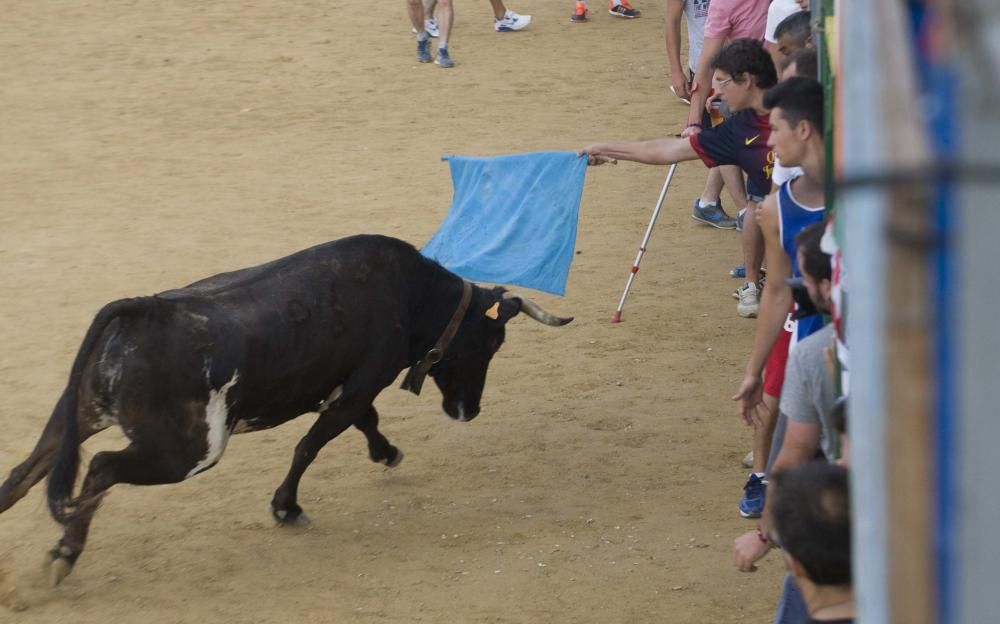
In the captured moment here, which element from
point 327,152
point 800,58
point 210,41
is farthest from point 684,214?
point 210,41

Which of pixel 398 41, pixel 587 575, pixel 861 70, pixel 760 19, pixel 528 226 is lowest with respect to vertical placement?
pixel 398 41

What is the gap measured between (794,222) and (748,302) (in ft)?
11.5

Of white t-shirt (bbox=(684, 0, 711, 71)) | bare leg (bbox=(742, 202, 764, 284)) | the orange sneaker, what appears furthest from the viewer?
the orange sneaker

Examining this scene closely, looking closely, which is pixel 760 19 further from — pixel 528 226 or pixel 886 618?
pixel 886 618

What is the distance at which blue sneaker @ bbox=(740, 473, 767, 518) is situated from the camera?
17.1 feet

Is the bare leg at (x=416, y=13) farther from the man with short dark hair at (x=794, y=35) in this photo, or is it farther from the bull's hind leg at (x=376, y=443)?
the bull's hind leg at (x=376, y=443)

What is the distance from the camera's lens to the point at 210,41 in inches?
605

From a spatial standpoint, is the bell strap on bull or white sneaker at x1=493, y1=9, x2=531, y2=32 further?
white sneaker at x1=493, y1=9, x2=531, y2=32

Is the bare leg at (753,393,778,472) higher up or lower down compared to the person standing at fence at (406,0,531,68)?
higher up

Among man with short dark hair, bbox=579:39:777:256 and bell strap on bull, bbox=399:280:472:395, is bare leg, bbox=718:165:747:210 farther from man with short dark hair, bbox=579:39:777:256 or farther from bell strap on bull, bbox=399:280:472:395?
bell strap on bull, bbox=399:280:472:395

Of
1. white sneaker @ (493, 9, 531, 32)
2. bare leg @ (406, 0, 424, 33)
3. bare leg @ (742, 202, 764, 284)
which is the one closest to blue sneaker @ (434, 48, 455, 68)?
bare leg @ (406, 0, 424, 33)

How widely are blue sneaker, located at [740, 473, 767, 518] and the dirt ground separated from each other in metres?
0.07

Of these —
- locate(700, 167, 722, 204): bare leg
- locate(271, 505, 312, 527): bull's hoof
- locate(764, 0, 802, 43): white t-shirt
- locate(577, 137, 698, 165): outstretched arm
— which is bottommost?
locate(700, 167, 722, 204): bare leg

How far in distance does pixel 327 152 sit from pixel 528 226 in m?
5.25
